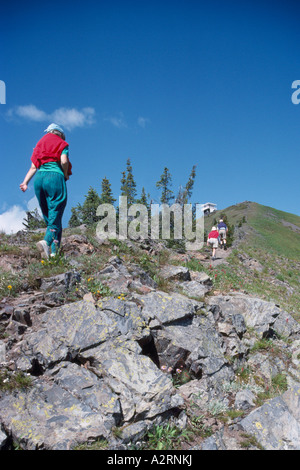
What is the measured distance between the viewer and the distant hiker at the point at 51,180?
6.45 m

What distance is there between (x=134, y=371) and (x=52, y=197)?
413 cm

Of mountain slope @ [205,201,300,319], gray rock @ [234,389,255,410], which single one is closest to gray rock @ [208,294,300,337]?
mountain slope @ [205,201,300,319]

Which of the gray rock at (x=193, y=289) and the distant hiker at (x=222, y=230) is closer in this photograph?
the gray rock at (x=193, y=289)

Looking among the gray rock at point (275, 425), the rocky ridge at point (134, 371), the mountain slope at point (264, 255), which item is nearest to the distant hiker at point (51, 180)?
the rocky ridge at point (134, 371)

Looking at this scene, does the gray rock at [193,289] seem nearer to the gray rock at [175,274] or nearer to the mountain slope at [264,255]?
the gray rock at [175,274]

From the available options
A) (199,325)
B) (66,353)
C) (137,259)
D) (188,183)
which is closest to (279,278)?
(137,259)

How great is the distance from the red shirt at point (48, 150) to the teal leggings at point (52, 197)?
0.30 meters

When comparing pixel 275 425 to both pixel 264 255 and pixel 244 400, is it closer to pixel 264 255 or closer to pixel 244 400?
pixel 244 400

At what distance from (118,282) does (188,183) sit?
100 feet

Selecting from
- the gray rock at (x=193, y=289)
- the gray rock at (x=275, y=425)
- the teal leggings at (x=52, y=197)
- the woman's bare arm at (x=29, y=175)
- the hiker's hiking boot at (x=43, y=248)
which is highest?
the woman's bare arm at (x=29, y=175)

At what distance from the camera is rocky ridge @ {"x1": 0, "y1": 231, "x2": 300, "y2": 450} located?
11.4 ft

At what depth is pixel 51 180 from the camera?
642cm

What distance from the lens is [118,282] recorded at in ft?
20.4

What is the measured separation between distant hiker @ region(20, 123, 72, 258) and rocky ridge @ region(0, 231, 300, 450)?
33.4 inches
